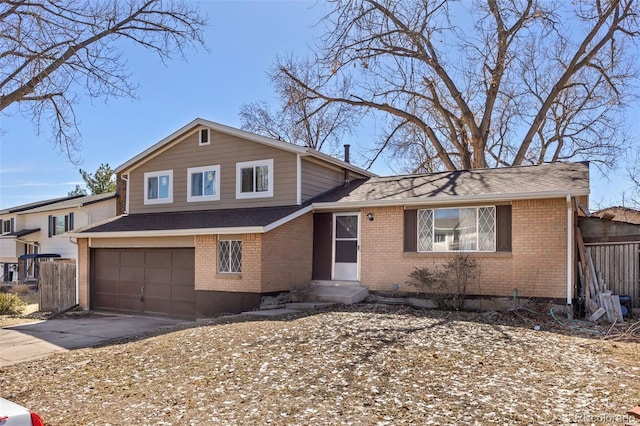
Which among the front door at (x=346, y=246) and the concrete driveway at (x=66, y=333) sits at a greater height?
the front door at (x=346, y=246)

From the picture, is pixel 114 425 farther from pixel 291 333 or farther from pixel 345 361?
pixel 291 333

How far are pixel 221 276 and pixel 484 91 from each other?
1667 cm

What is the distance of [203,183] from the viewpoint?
56.4 ft

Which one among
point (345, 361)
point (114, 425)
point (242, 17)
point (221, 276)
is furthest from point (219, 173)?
point (114, 425)

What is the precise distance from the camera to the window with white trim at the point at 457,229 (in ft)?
42.2

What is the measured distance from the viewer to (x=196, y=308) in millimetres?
14672

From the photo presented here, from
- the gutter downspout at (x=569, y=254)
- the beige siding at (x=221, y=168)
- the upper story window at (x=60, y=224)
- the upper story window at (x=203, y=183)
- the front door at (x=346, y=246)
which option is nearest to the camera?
the gutter downspout at (x=569, y=254)

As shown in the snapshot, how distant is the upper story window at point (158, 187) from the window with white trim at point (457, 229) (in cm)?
933

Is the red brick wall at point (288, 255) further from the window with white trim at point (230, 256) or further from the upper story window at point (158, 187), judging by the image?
the upper story window at point (158, 187)

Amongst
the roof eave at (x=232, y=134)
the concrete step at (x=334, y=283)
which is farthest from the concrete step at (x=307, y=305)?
the roof eave at (x=232, y=134)

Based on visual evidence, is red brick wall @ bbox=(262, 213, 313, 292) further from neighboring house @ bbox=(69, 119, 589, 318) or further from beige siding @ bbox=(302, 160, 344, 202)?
beige siding @ bbox=(302, 160, 344, 202)

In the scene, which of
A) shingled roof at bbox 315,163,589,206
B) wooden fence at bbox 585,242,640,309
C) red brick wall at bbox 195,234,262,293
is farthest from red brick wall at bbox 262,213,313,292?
wooden fence at bbox 585,242,640,309

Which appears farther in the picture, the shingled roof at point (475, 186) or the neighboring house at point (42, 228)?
the neighboring house at point (42, 228)

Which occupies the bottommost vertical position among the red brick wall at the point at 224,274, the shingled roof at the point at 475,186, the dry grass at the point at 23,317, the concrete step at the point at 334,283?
the dry grass at the point at 23,317
